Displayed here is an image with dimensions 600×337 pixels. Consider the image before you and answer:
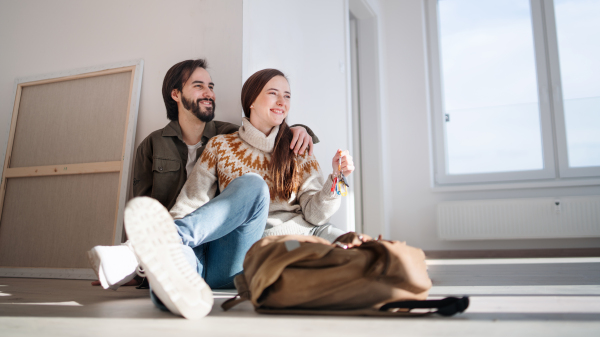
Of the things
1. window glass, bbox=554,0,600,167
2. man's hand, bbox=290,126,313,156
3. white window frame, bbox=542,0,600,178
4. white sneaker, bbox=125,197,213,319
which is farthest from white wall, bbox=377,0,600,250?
white sneaker, bbox=125,197,213,319

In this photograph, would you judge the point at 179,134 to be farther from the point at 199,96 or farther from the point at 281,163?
the point at 281,163

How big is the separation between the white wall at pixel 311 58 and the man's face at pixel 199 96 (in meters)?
0.19

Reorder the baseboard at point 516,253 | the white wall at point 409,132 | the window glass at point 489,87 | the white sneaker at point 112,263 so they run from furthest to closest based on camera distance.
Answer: the white wall at point 409,132 → the window glass at point 489,87 → the baseboard at point 516,253 → the white sneaker at point 112,263

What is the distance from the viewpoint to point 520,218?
12.7 ft

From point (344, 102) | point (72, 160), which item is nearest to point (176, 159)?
point (72, 160)

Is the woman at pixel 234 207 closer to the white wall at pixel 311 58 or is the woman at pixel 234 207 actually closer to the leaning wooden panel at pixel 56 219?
the white wall at pixel 311 58

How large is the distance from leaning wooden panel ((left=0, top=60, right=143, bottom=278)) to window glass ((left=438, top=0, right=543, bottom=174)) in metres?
3.18

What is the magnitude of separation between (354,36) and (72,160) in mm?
2969

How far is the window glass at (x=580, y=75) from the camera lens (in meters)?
3.89

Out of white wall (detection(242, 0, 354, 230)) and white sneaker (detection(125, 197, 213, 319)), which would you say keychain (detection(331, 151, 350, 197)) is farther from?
white wall (detection(242, 0, 354, 230))

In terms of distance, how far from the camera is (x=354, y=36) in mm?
4383

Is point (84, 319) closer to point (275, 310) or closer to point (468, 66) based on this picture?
point (275, 310)

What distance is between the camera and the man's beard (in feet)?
6.64

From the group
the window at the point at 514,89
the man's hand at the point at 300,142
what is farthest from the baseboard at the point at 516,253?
the man's hand at the point at 300,142
